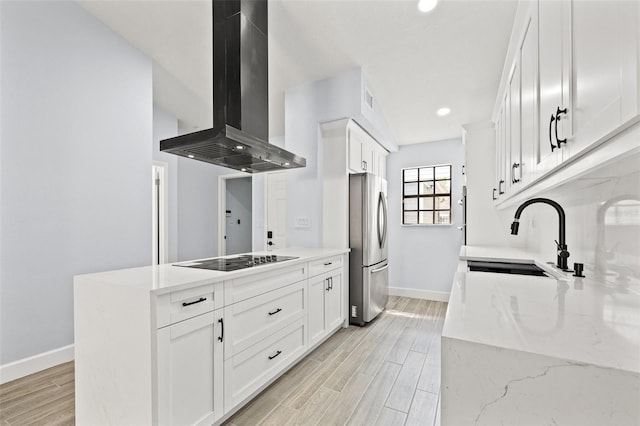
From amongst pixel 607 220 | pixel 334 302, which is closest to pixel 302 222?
pixel 334 302

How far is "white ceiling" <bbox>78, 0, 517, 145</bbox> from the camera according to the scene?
2268 millimetres

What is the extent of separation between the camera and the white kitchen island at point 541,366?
53cm

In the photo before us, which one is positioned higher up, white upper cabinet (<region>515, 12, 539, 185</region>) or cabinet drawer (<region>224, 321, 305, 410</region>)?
white upper cabinet (<region>515, 12, 539, 185</region>)

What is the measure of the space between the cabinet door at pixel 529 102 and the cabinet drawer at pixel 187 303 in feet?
5.71

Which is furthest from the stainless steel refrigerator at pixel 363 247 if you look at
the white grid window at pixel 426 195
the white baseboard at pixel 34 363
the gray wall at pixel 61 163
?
→ the white baseboard at pixel 34 363

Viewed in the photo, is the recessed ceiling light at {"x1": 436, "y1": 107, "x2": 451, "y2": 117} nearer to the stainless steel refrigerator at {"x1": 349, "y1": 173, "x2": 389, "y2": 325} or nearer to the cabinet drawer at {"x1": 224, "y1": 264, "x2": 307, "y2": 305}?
the stainless steel refrigerator at {"x1": 349, "y1": 173, "x2": 389, "y2": 325}

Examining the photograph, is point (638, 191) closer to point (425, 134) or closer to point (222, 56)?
point (222, 56)

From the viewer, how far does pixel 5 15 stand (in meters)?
2.13

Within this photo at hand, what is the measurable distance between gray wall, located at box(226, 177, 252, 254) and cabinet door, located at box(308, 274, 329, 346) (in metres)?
3.71

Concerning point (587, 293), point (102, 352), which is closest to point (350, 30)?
point (587, 293)

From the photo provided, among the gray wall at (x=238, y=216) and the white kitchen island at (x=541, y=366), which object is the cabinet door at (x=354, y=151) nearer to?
the white kitchen island at (x=541, y=366)

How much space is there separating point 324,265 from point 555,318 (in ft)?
7.15

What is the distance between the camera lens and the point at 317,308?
271cm

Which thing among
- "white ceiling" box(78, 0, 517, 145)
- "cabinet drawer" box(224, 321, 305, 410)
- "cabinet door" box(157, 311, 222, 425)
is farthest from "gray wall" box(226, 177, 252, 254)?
"cabinet door" box(157, 311, 222, 425)
